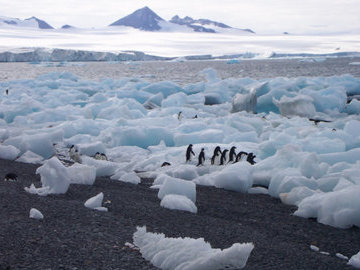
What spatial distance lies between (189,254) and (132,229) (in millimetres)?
717

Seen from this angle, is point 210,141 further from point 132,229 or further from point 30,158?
point 132,229

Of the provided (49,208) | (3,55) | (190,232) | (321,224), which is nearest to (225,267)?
(190,232)

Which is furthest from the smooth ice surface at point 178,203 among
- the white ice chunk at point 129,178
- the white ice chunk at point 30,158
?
the white ice chunk at point 30,158

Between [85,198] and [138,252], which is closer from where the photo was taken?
[138,252]

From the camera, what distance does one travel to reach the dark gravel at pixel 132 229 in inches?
95.3

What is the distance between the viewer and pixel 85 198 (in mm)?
3951

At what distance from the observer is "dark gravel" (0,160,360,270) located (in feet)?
7.95

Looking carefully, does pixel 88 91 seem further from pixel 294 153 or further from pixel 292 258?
pixel 292 258

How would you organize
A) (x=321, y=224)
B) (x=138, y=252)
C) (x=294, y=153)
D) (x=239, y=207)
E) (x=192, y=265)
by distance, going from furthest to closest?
(x=294, y=153)
(x=239, y=207)
(x=321, y=224)
(x=138, y=252)
(x=192, y=265)

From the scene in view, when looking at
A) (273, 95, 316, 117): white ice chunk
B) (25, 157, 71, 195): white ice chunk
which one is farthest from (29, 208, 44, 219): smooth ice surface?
(273, 95, 316, 117): white ice chunk

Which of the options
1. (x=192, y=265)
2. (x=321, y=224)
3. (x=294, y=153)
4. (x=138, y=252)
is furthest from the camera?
(x=294, y=153)

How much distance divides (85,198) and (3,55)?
83.0 meters

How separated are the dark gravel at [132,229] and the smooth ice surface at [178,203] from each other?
9 centimetres

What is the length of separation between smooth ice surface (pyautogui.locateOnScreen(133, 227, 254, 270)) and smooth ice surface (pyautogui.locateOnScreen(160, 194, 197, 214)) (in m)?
1.09
